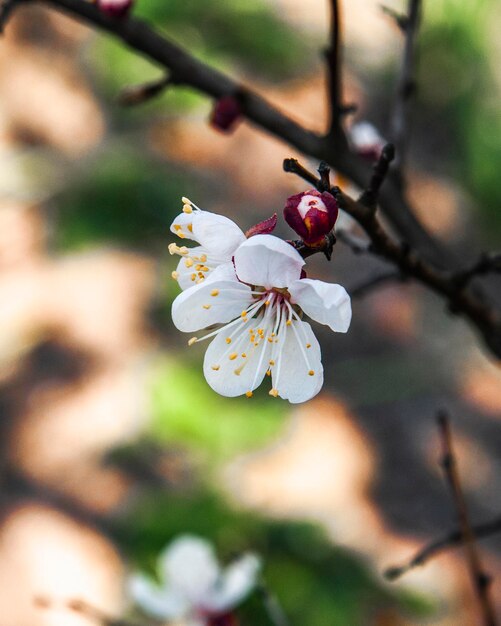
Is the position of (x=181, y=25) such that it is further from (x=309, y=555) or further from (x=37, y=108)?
(x=309, y=555)

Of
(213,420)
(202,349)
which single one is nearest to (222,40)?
(202,349)

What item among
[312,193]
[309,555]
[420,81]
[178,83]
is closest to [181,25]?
[420,81]

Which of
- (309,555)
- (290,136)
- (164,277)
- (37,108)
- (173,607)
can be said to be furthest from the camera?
(37,108)

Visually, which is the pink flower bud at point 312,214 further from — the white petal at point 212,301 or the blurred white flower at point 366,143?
the blurred white flower at point 366,143

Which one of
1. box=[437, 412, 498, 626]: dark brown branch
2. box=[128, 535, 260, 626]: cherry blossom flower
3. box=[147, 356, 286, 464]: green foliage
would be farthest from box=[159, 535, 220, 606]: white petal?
box=[147, 356, 286, 464]: green foliage

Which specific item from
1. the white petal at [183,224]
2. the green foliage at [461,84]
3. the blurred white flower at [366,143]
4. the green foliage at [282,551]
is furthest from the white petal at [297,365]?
the green foliage at [461,84]

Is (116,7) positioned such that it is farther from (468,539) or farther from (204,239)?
(468,539)
